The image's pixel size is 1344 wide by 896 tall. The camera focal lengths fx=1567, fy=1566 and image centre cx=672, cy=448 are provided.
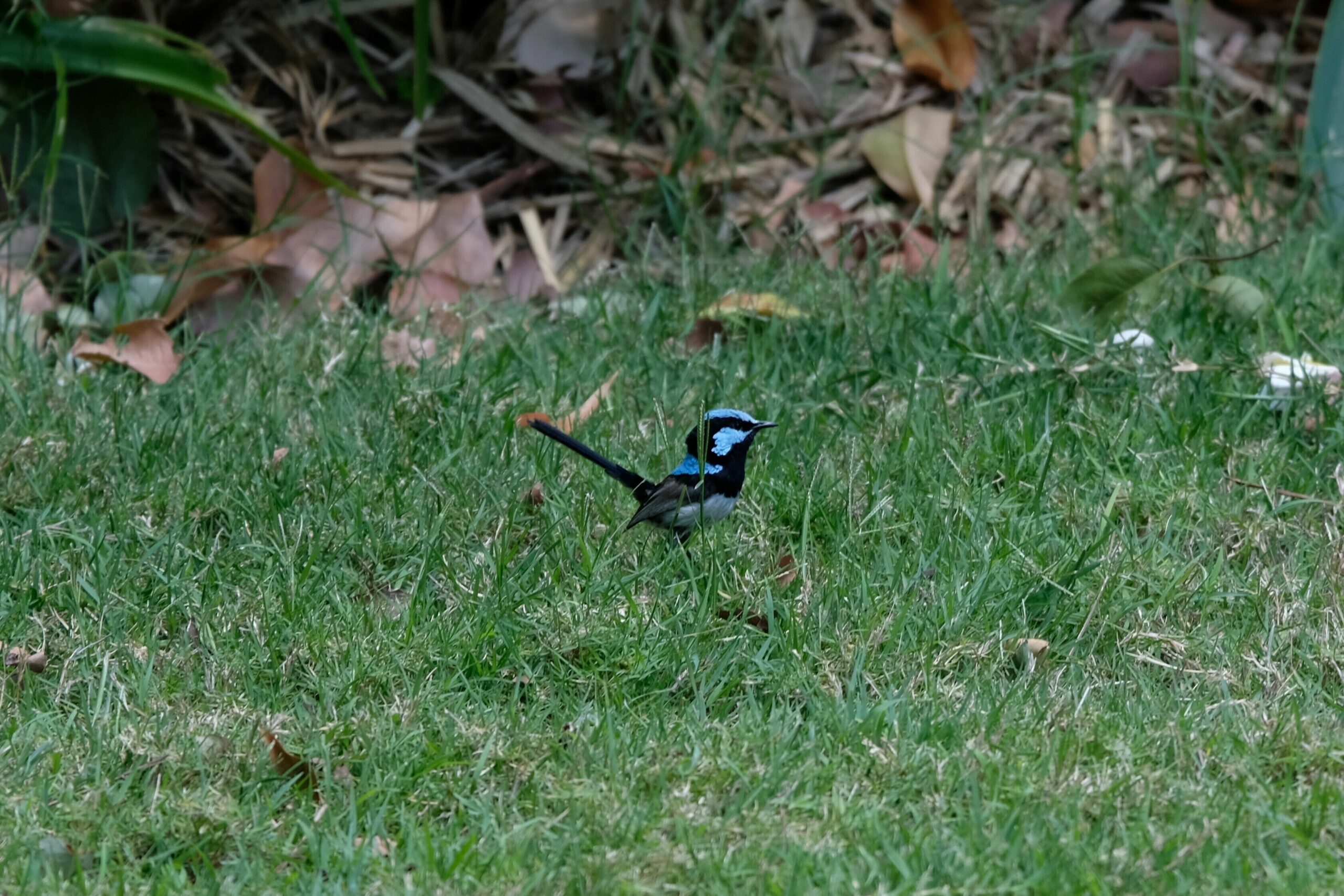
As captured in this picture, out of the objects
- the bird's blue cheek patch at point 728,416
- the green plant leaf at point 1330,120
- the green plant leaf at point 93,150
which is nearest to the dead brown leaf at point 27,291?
the green plant leaf at point 93,150

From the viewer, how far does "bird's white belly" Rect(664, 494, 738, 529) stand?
409 centimetres

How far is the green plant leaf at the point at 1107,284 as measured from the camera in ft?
17.1

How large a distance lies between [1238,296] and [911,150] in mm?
1779

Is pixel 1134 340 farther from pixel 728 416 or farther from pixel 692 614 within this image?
pixel 692 614

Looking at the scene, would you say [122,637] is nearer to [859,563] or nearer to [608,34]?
[859,563]

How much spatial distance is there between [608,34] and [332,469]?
3045 mm

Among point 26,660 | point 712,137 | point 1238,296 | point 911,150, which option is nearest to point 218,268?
point 712,137

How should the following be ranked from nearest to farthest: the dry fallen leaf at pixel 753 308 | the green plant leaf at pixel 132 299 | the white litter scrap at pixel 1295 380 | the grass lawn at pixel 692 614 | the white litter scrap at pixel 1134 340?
the grass lawn at pixel 692 614 → the white litter scrap at pixel 1295 380 → the white litter scrap at pixel 1134 340 → the dry fallen leaf at pixel 753 308 → the green plant leaf at pixel 132 299

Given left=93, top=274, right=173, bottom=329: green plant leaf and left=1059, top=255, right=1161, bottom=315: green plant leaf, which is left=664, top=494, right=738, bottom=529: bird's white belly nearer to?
left=1059, top=255, right=1161, bottom=315: green plant leaf

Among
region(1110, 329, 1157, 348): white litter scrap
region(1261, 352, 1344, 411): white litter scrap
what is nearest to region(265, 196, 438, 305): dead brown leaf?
region(1110, 329, 1157, 348): white litter scrap

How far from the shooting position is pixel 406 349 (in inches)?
215

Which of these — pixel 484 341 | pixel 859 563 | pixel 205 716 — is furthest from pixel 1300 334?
pixel 205 716

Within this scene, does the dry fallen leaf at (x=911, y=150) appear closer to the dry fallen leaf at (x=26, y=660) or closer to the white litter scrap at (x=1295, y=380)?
the white litter scrap at (x=1295, y=380)

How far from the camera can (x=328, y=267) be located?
19.5 feet
